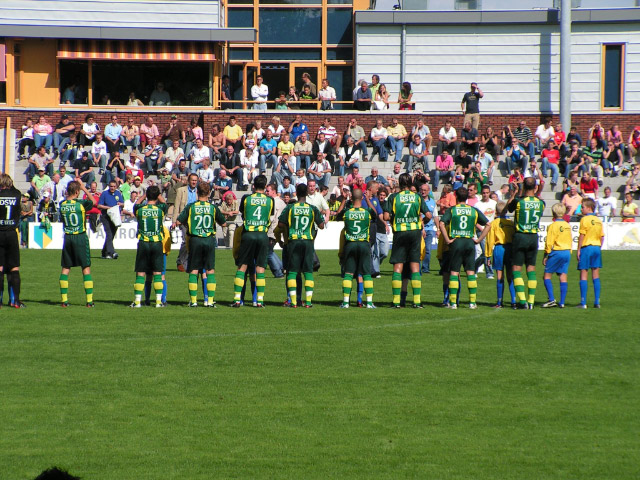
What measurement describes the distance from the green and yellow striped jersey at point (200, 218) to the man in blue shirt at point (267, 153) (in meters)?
15.0

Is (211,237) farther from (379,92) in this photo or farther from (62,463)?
(379,92)

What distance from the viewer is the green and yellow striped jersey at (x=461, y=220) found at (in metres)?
14.3

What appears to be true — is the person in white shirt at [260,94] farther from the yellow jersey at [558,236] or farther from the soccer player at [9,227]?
the yellow jersey at [558,236]

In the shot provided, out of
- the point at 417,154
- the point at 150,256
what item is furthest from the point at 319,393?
the point at 417,154

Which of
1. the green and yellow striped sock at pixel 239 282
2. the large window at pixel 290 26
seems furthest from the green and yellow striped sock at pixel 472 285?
the large window at pixel 290 26

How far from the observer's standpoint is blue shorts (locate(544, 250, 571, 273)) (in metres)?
14.6

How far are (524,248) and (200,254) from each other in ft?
16.1

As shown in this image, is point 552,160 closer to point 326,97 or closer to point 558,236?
point 326,97

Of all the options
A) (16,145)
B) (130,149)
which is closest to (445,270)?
(130,149)

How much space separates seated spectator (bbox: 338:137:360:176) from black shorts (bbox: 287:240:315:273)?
1533 cm

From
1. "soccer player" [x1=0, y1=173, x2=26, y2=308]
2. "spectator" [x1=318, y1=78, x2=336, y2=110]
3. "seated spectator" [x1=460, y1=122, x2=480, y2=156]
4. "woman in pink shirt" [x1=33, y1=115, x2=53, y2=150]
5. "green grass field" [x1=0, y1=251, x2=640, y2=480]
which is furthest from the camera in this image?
"spectator" [x1=318, y1=78, x2=336, y2=110]

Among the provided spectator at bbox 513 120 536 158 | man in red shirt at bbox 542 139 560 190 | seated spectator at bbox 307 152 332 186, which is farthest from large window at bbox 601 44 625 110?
seated spectator at bbox 307 152 332 186

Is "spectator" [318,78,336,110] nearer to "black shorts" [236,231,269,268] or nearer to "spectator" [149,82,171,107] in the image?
"spectator" [149,82,171,107]

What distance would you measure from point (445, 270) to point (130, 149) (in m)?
17.9
